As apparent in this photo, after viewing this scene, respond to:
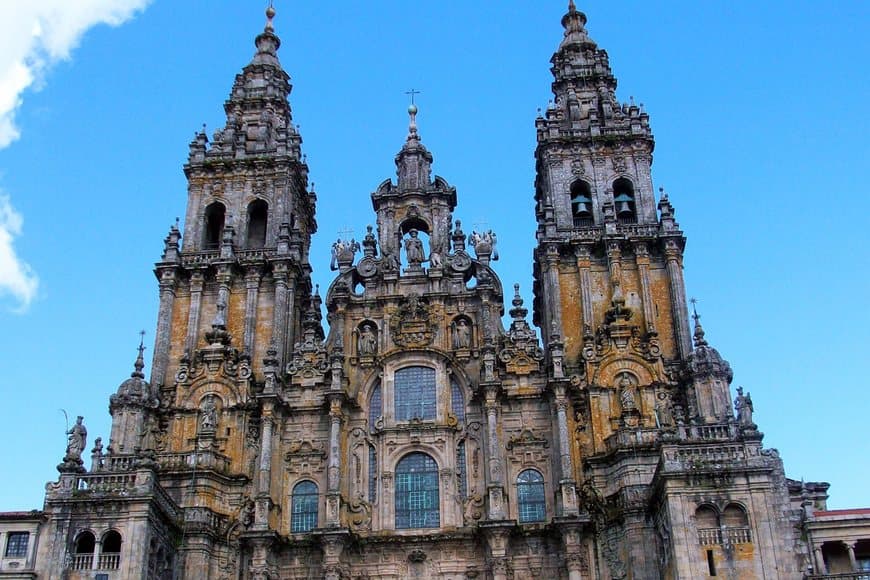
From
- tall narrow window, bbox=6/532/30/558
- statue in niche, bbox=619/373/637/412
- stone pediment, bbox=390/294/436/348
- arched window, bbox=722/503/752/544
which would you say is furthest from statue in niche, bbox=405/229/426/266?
tall narrow window, bbox=6/532/30/558

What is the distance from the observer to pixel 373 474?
124 ft

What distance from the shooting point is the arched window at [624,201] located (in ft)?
141

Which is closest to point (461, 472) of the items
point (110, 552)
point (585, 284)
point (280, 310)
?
point (585, 284)

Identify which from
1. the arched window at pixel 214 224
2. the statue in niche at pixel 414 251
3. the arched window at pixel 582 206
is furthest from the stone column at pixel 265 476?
the arched window at pixel 582 206

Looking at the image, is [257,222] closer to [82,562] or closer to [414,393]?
[414,393]

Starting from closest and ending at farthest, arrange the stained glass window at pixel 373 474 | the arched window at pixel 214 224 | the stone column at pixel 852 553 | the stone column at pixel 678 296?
the stone column at pixel 852 553, the stained glass window at pixel 373 474, the stone column at pixel 678 296, the arched window at pixel 214 224

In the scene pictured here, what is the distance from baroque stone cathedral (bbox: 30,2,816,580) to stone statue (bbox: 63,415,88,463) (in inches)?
2.5

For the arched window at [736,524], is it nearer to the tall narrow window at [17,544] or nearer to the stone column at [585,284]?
the stone column at [585,284]

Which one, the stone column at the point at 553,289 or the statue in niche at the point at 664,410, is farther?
the stone column at the point at 553,289

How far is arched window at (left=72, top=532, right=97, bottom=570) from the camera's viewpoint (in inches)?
1252

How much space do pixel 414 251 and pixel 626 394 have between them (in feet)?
A: 34.9

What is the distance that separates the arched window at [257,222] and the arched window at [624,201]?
15.0 metres

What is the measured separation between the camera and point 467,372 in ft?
129

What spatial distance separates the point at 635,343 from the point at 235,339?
51.4 feet
